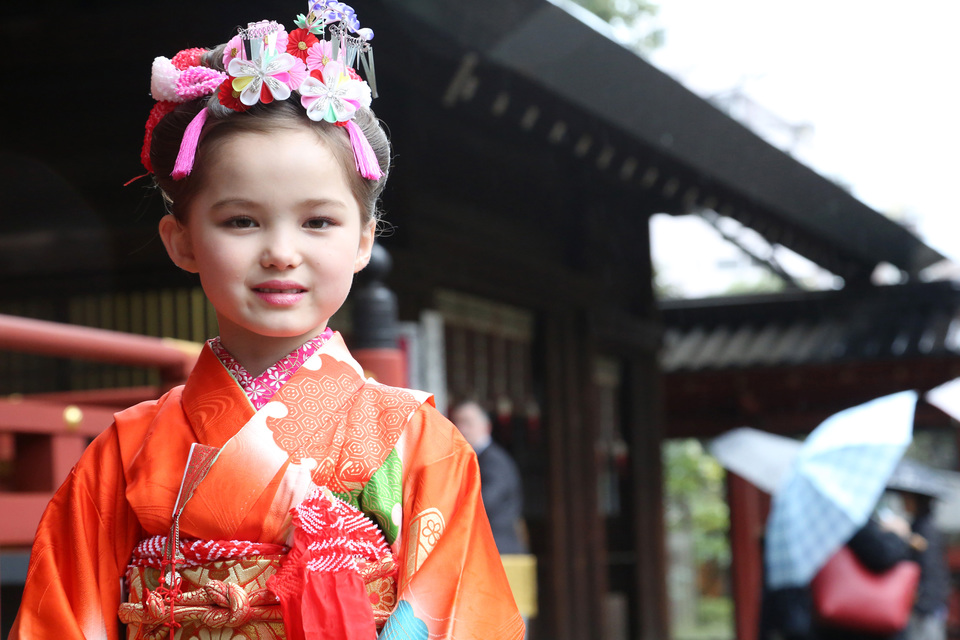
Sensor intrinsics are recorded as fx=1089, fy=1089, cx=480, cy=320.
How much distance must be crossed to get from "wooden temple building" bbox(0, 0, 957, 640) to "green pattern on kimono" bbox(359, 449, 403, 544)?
1576 millimetres

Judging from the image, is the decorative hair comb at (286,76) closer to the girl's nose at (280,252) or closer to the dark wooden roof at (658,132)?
the girl's nose at (280,252)

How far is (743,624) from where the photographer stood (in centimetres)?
1067

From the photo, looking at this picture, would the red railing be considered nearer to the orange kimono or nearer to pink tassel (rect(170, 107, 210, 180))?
the orange kimono

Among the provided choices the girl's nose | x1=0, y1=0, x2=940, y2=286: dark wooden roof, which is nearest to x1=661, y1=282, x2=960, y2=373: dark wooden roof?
x1=0, y1=0, x2=940, y2=286: dark wooden roof

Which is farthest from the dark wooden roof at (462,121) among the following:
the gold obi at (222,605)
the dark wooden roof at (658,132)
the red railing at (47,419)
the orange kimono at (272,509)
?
the gold obi at (222,605)

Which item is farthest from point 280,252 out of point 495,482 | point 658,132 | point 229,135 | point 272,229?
point 658,132

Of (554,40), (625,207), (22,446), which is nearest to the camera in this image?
(22,446)

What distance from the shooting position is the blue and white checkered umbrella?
15.9 ft

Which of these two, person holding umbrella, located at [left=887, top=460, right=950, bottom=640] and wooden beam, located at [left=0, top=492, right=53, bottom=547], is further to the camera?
person holding umbrella, located at [left=887, top=460, right=950, bottom=640]

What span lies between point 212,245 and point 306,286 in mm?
143

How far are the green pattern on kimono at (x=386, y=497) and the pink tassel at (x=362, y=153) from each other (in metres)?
0.41

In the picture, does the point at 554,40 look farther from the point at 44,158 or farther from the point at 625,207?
the point at 625,207

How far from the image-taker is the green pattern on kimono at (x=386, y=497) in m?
1.55

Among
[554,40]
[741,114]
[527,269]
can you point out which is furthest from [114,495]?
[741,114]
